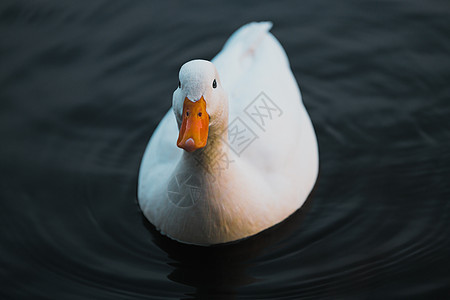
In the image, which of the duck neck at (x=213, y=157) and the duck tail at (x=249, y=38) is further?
the duck tail at (x=249, y=38)

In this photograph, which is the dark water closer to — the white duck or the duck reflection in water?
the duck reflection in water

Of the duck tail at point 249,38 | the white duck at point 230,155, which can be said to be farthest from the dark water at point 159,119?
the duck tail at point 249,38

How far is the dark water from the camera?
14.8ft

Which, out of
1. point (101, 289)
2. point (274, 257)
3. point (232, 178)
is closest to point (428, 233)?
point (274, 257)

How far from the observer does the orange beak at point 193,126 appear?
3664 mm

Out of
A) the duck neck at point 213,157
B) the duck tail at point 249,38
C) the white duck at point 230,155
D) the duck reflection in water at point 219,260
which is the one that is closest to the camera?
the white duck at point 230,155

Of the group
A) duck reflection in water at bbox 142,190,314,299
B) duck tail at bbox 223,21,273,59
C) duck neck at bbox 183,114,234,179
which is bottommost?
duck reflection in water at bbox 142,190,314,299

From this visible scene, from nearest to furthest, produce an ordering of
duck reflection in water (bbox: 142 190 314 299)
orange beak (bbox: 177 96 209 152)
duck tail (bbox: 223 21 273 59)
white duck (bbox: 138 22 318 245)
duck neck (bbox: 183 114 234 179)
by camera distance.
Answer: orange beak (bbox: 177 96 209 152)
white duck (bbox: 138 22 318 245)
duck neck (bbox: 183 114 234 179)
duck reflection in water (bbox: 142 190 314 299)
duck tail (bbox: 223 21 273 59)

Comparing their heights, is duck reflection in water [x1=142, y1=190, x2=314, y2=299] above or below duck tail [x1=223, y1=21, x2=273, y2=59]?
below

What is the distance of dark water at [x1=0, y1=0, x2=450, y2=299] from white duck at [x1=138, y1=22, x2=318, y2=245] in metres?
0.29

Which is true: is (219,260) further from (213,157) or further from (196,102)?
(196,102)

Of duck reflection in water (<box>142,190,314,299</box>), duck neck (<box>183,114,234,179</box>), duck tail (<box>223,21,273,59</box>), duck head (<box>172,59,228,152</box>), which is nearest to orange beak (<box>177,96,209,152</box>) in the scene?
duck head (<box>172,59,228,152</box>)

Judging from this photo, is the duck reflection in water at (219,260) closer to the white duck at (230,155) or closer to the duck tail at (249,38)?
the white duck at (230,155)

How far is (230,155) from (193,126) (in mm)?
647
